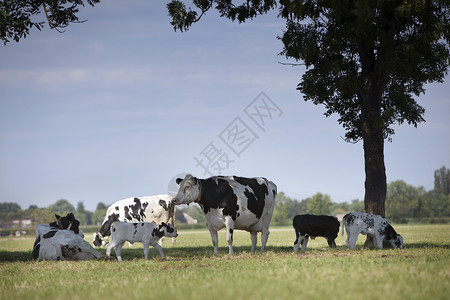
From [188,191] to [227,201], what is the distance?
4.78ft

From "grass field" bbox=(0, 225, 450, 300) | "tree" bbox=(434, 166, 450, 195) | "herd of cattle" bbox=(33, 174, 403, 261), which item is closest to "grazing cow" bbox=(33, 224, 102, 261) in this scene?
"herd of cattle" bbox=(33, 174, 403, 261)

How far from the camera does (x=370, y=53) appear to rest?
19688mm

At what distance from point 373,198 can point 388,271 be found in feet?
31.9

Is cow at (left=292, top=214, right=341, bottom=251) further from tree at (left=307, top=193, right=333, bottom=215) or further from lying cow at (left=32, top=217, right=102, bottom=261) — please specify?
tree at (left=307, top=193, right=333, bottom=215)

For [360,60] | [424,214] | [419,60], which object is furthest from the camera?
[424,214]

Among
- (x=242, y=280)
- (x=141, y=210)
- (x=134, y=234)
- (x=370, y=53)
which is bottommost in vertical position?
(x=242, y=280)

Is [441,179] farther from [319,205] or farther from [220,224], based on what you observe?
[220,224]

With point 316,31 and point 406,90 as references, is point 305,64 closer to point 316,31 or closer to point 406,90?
point 316,31

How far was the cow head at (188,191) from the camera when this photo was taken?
16.7m

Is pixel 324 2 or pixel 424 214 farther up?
pixel 324 2

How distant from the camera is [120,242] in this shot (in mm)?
15562

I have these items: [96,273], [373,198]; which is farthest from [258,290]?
[373,198]

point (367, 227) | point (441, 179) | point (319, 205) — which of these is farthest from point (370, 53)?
point (441, 179)

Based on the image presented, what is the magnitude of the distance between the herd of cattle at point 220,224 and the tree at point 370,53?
1970mm
